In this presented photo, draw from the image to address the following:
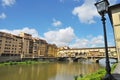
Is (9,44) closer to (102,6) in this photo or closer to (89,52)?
(89,52)

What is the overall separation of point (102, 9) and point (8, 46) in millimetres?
74457

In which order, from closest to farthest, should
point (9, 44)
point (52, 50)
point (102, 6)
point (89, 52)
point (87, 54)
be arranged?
point (102, 6)
point (9, 44)
point (89, 52)
point (87, 54)
point (52, 50)

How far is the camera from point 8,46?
251 ft

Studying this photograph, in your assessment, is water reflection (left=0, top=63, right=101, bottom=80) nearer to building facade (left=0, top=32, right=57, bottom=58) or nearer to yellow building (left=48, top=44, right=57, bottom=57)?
building facade (left=0, top=32, right=57, bottom=58)

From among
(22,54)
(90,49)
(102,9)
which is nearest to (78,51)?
(90,49)

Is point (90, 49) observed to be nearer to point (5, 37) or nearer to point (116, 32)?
point (5, 37)

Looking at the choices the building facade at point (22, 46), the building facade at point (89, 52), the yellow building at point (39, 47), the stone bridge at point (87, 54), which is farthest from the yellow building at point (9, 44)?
the building facade at point (89, 52)

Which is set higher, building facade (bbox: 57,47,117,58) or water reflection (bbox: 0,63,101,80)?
building facade (bbox: 57,47,117,58)

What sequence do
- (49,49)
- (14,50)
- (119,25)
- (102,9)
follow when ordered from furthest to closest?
1. (49,49)
2. (14,50)
3. (119,25)
4. (102,9)

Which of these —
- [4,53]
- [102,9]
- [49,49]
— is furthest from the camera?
[49,49]

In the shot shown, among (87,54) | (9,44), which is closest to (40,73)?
(9,44)

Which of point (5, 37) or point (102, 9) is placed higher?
point (5, 37)

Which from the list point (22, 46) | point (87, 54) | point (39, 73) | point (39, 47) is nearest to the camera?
point (39, 73)

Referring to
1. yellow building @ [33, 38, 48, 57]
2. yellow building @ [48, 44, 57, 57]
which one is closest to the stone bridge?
yellow building @ [48, 44, 57, 57]
